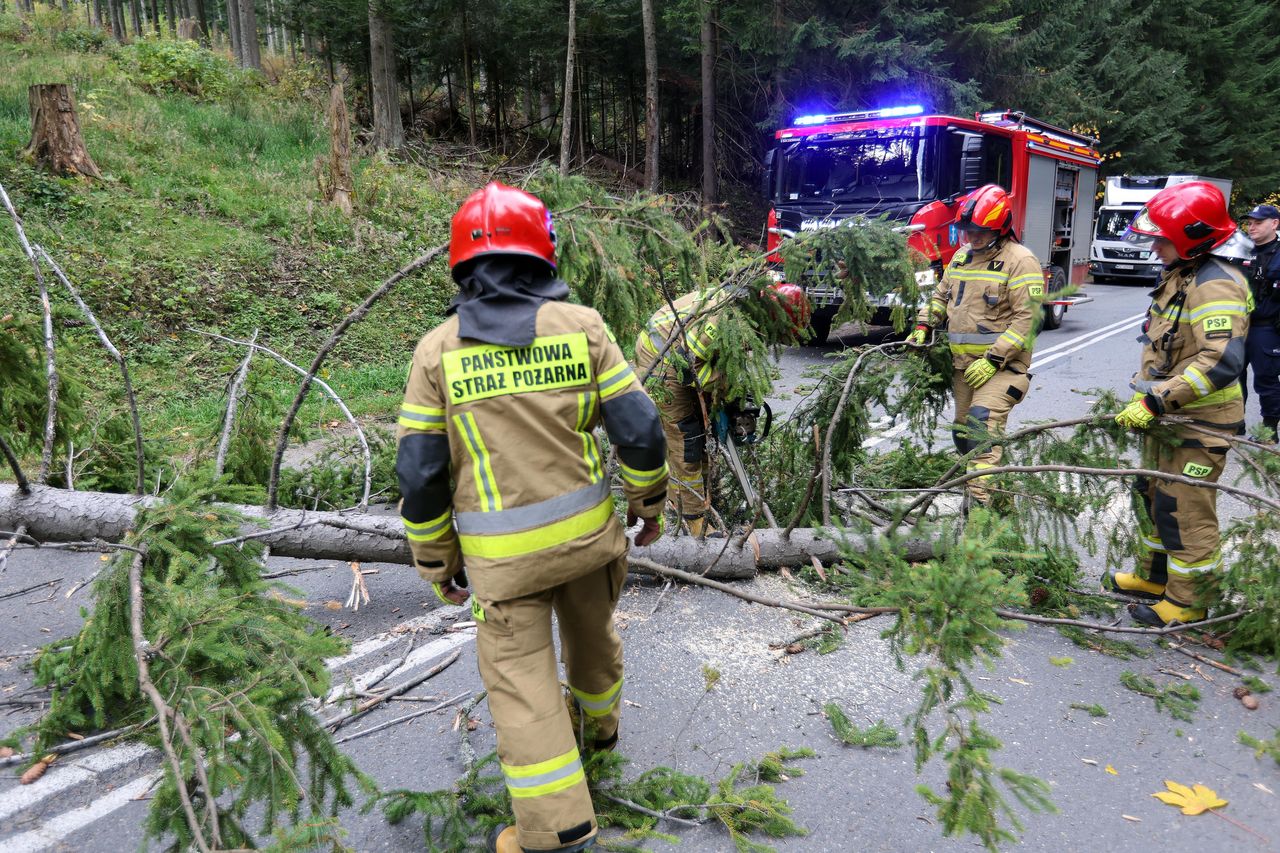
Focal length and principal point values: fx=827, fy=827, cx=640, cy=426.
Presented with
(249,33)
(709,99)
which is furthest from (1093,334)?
(249,33)

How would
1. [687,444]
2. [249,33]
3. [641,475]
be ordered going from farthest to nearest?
[249,33], [687,444], [641,475]

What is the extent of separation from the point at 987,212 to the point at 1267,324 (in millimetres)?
2970

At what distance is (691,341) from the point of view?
13.5 ft

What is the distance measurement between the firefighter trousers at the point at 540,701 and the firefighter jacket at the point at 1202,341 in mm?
2789

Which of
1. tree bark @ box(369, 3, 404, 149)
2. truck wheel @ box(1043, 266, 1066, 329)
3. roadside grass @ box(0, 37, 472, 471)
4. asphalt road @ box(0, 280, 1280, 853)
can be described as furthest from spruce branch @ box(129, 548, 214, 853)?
truck wheel @ box(1043, 266, 1066, 329)

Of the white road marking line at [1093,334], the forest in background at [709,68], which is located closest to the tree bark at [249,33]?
the forest in background at [709,68]

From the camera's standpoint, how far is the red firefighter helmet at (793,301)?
160 inches

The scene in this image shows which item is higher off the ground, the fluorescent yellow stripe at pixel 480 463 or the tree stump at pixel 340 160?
the tree stump at pixel 340 160

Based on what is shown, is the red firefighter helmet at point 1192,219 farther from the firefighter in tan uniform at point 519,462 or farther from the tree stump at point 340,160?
the tree stump at point 340,160

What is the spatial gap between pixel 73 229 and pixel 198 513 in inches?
341

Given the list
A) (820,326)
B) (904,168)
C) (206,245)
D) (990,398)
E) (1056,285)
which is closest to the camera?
(990,398)

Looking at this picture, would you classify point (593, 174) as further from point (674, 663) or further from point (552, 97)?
point (674, 663)

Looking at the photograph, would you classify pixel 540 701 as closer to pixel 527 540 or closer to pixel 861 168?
pixel 527 540

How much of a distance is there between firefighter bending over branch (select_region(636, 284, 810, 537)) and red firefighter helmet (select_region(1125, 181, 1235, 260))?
1647 mm
